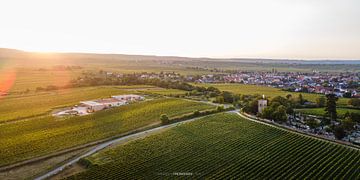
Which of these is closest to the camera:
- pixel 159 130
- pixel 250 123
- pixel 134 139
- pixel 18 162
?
pixel 18 162

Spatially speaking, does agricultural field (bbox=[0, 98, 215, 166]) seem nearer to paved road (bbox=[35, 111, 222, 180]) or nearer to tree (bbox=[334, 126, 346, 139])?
paved road (bbox=[35, 111, 222, 180])

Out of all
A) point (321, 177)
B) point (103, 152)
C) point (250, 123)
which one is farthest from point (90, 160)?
point (250, 123)

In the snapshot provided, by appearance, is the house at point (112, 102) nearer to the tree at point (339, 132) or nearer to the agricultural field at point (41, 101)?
the agricultural field at point (41, 101)

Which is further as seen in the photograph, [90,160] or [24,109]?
[24,109]

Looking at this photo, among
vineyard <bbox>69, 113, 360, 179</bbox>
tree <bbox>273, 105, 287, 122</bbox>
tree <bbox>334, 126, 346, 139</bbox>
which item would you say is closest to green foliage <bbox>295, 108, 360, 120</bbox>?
tree <bbox>273, 105, 287, 122</bbox>

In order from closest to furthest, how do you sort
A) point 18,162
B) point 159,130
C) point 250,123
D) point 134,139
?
1. point 18,162
2. point 134,139
3. point 159,130
4. point 250,123

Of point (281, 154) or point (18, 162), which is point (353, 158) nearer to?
point (281, 154)

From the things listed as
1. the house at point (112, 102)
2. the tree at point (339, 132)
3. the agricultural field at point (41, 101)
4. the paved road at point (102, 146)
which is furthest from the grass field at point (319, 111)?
the agricultural field at point (41, 101)
